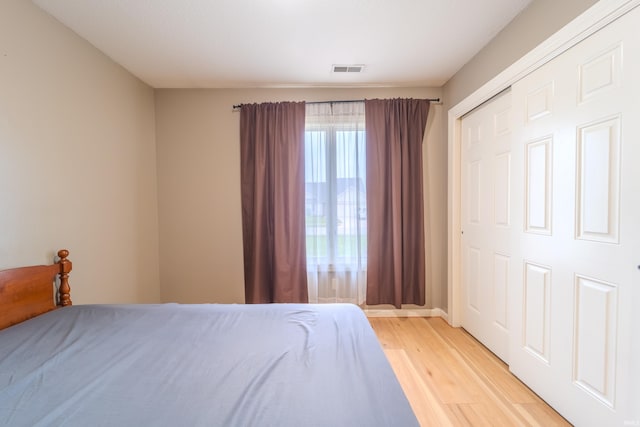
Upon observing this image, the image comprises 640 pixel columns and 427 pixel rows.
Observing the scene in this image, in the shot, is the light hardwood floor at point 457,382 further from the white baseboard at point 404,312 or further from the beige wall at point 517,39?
the beige wall at point 517,39

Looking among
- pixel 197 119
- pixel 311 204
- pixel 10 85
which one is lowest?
pixel 311 204

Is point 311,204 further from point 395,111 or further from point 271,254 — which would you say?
point 395,111

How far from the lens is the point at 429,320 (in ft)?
8.90

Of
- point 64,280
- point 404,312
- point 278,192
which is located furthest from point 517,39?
point 64,280

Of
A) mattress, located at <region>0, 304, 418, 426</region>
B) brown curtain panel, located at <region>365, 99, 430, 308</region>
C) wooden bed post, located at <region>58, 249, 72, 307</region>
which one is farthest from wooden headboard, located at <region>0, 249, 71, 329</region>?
brown curtain panel, located at <region>365, 99, 430, 308</region>

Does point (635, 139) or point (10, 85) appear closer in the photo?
point (635, 139)

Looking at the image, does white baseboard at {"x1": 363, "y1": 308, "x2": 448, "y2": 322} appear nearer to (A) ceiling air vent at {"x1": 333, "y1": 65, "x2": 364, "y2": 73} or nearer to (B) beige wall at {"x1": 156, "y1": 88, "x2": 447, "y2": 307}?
(B) beige wall at {"x1": 156, "y1": 88, "x2": 447, "y2": 307}

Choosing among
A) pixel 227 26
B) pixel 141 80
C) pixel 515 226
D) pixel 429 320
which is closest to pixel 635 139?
pixel 515 226

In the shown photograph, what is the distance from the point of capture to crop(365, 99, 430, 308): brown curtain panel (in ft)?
8.76

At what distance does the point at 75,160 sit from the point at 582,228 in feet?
10.4

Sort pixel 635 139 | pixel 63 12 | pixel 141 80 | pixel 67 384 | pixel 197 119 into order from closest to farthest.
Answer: pixel 67 384 → pixel 635 139 → pixel 63 12 → pixel 141 80 → pixel 197 119

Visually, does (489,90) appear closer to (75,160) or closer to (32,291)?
(75,160)

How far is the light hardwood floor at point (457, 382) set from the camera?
148 centimetres

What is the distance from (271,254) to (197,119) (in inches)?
63.9
